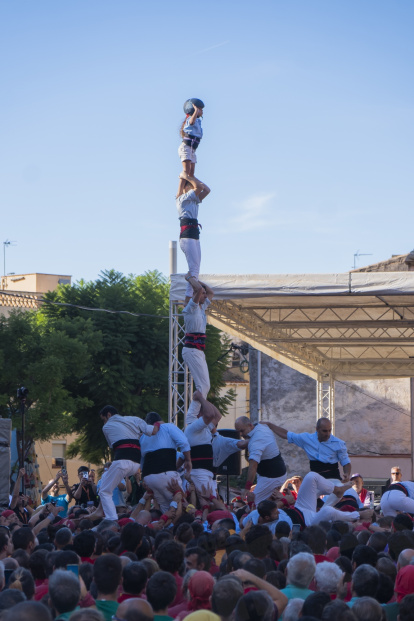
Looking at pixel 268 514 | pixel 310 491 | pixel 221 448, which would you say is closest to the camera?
pixel 268 514

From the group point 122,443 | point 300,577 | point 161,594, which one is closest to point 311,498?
point 122,443

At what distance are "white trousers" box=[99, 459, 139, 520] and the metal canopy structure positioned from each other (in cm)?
510

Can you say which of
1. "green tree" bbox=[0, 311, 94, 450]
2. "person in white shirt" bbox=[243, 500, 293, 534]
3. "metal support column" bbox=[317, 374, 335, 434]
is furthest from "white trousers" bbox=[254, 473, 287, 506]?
"metal support column" bbox=[317, 374, 335, 434]

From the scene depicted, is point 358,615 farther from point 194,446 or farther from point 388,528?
point 194,446

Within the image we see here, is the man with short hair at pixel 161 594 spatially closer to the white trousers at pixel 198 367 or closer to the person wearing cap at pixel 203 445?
the person wearing cap at pixel 203 445

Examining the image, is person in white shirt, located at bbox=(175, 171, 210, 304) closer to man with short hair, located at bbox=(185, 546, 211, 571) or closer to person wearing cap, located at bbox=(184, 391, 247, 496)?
person wearing cap, located at bbox=(184, 391, 247, 496)

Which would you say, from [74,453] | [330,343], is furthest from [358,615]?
[74,453]

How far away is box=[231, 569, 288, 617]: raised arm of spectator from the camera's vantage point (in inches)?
188

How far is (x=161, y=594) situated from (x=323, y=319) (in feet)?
53.0

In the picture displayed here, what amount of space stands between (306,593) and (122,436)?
525 cm

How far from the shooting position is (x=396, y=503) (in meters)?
9.30

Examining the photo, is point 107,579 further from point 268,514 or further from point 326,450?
point 326,450

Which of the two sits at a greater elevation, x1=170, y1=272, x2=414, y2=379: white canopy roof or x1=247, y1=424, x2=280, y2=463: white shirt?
x1=170, y1=272, x2=414, y2=379: white canopy roof

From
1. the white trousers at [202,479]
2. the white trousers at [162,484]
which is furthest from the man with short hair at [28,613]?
the white trousers at [202,479]
